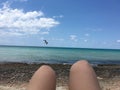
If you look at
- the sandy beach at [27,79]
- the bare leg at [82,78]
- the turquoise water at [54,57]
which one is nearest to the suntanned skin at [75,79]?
the bare leg at [82,78]

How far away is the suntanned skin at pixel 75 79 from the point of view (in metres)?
2.93

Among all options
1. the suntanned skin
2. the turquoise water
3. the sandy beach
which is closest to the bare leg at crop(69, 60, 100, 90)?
the suntanned skin

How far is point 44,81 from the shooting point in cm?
300

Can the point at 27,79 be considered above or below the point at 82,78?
below

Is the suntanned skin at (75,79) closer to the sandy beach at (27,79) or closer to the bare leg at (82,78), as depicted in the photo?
the bare leg at (82,78)

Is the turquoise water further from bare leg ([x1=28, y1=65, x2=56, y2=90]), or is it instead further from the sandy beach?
bare leg ([x1=28, y1=65, x2=56, y2=90])

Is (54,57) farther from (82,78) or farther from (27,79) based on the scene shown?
(82,78)

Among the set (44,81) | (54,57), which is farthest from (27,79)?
(54,57)

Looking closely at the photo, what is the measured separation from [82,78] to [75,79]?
3.0 inches

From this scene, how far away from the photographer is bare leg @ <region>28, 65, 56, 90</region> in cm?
297

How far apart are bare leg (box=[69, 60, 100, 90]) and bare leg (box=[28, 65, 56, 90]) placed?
0.67 feet

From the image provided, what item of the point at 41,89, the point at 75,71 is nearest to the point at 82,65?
the point at 75,71

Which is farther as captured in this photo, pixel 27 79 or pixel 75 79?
pixel 27 79

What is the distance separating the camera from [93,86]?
291 cm
